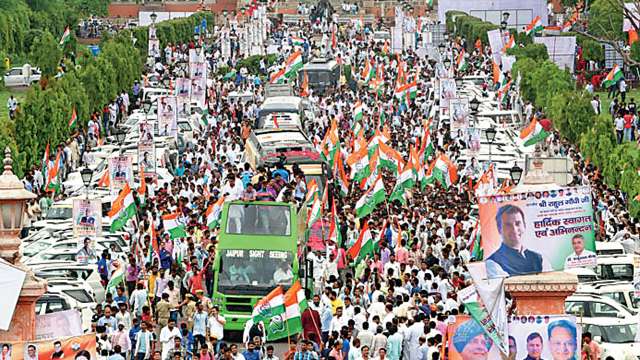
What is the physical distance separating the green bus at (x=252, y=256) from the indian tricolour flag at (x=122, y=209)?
152 inches

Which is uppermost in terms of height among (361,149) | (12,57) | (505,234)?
(505,234)

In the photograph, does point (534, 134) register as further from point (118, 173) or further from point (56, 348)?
point (56, 348)

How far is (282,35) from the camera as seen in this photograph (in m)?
81.4

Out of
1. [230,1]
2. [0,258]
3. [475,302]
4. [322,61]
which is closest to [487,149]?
[322,61]

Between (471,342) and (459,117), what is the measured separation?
2583cm

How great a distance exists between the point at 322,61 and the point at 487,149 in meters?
21.5

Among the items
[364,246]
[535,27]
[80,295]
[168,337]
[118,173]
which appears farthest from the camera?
[535,27]

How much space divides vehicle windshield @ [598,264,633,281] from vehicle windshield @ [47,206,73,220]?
1058 cm

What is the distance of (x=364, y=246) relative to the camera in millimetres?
31625

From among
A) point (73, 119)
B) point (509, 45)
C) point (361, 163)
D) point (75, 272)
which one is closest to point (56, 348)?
point (75, 272)

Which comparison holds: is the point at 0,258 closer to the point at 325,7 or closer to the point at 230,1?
the point at 325,7

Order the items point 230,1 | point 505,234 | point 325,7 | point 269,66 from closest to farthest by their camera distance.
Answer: point 505,234, point 269,66, point 325,7, point 230,1

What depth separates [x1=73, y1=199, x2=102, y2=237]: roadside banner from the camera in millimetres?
32250

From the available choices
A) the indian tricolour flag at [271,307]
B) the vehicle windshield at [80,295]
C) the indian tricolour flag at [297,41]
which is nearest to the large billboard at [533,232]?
the indian tricolour flag at [271,307]
